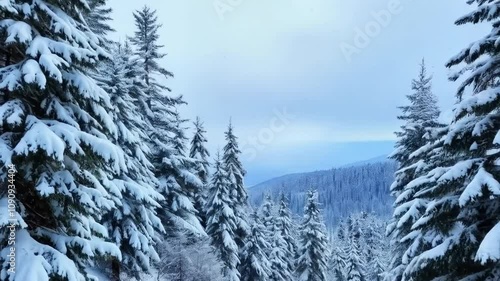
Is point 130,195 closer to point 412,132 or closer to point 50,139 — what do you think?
point 50,139

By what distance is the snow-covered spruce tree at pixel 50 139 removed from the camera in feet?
21.3

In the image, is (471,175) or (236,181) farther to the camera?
(236,181)

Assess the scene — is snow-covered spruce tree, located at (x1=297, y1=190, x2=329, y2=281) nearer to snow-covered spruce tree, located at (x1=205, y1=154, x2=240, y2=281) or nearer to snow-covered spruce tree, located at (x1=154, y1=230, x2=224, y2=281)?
snow-covered spruce tree, located at (x1=205, y1=154, x2=240, y2=281)

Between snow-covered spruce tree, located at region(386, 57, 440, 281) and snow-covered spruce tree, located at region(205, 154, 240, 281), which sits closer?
snow-covered spruce tree, located at region(386, 57, 440, 281)

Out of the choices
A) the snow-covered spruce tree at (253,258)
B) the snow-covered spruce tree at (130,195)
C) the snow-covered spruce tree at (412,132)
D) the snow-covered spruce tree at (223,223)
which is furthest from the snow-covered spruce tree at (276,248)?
the snow-covered spruce tree at (130,195)

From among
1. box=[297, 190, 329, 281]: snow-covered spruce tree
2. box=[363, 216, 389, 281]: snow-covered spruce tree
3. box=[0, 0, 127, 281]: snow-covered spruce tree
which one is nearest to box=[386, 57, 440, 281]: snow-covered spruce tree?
box=[0, 0, 127, 281]: snow-covered spruce tree

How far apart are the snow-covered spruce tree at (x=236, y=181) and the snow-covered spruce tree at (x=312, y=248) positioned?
1001 centimetres

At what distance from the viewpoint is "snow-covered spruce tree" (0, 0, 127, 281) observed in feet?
21.3

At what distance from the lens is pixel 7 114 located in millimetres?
6594

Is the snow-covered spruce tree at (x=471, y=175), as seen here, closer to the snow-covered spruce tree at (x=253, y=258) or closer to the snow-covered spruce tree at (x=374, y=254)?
the snow-covered spruce tree at (x=253, y=258)

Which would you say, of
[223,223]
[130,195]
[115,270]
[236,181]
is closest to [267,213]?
[236,181]

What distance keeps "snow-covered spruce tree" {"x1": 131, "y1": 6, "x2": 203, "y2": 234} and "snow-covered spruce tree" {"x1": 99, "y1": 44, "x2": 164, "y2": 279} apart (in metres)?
2.96

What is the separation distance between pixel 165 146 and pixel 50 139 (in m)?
15.2

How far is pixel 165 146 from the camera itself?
848 inches
